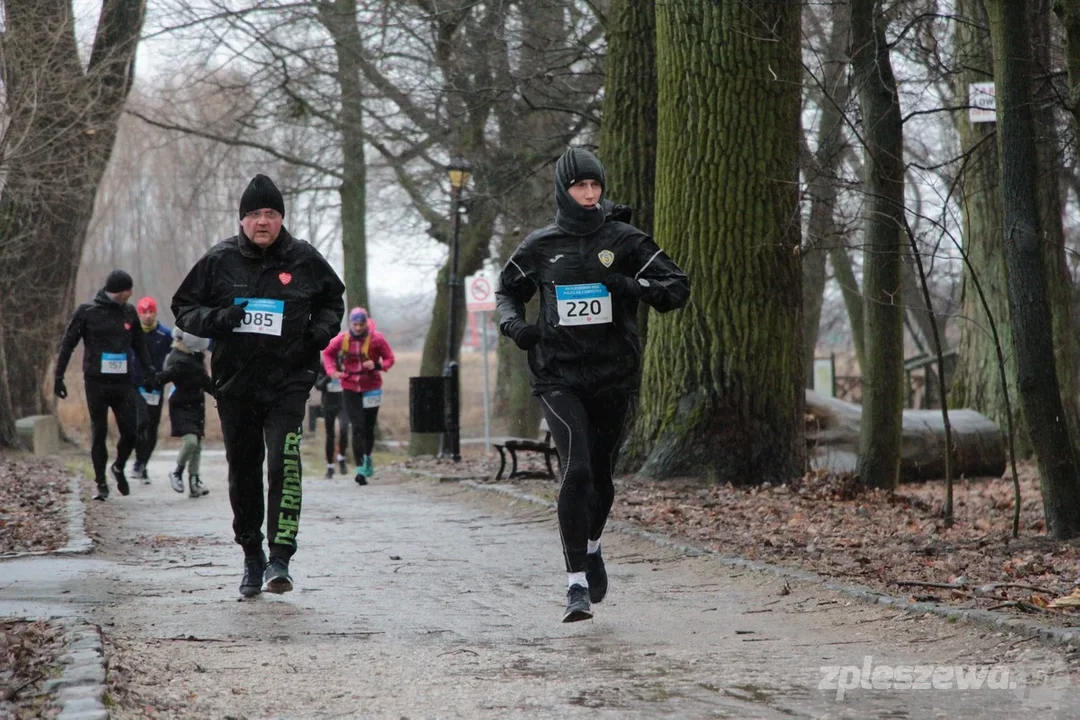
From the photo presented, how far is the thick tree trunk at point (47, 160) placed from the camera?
741 inches

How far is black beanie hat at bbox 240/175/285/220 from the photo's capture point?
7230 mm

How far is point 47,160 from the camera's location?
19953 millimetres

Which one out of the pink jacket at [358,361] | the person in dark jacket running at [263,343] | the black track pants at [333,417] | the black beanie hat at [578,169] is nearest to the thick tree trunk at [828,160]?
the black beanie hat at [578,169]

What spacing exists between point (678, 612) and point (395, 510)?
6303 mm

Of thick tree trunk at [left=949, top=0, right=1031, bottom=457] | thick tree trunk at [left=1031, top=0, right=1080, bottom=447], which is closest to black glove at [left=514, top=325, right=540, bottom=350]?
thick tree trunk at [left=1031, top=0, right=1080, bottom=447]

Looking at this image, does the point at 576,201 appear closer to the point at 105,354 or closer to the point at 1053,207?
the point at 105,354

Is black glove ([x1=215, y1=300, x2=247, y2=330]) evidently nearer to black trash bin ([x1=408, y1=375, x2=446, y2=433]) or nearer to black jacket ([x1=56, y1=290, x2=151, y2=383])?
black jacket ([x1=56, y1=290, x2=151, y2=383])

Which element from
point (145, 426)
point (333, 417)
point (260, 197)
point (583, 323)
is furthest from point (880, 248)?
point (333, 417)

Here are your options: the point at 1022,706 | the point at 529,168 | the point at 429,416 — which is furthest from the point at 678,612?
the point at 529,168

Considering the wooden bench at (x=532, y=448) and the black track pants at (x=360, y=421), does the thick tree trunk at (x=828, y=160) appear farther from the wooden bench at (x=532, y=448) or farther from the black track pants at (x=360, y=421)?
the black track pants at (x=360, y=421)

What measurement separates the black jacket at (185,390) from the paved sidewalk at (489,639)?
432cm

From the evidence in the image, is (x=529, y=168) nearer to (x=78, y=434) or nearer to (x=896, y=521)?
(x=896, y=521)

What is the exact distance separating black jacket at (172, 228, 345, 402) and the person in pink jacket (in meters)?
9.08

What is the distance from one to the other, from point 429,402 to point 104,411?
20.4 feet
